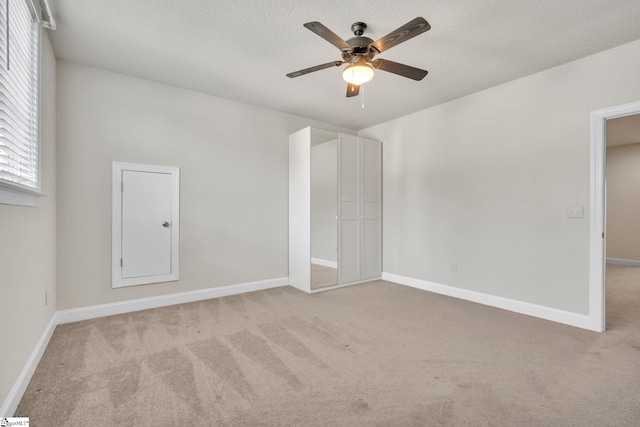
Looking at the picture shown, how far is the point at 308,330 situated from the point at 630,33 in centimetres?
385

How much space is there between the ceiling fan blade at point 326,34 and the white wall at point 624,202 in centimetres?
752

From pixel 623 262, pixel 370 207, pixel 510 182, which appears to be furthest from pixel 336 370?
pixel 623 262

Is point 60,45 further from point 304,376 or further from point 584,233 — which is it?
point 584,233

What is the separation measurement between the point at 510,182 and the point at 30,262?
451 centimetres

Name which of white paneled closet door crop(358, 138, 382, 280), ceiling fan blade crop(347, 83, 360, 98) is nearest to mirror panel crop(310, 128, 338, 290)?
white paneled closet door crop(358, 138, 382, 280)

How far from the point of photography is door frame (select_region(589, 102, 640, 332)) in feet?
9.03

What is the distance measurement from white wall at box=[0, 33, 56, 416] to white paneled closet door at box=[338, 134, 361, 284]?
3257 millimetres

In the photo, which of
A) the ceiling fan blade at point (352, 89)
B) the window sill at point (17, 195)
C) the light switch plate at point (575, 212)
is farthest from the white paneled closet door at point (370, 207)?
the window sill at point (17, 195)

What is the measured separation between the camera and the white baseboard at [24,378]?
1544 millimetres

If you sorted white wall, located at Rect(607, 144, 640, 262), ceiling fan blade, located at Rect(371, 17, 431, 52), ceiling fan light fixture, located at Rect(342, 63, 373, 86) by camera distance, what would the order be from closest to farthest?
ceiling fan blade, located at Rect(371, 17, 431, 52) < ceiling fan light fixture, located at Rect(342, 63, 373, 86) < white wall, located at Rect(607, 144, 640, 262)

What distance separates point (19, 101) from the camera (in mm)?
1840

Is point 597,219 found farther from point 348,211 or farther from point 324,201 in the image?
point 324,201

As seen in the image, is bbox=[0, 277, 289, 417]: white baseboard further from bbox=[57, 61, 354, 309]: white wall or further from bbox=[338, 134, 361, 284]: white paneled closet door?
bbox=[338, 134, 361, 284]: white paneled closet door

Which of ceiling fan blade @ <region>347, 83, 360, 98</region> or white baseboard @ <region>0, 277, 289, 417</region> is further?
ceiling fan blade @ <region>347, 83, 360, 98</region>
